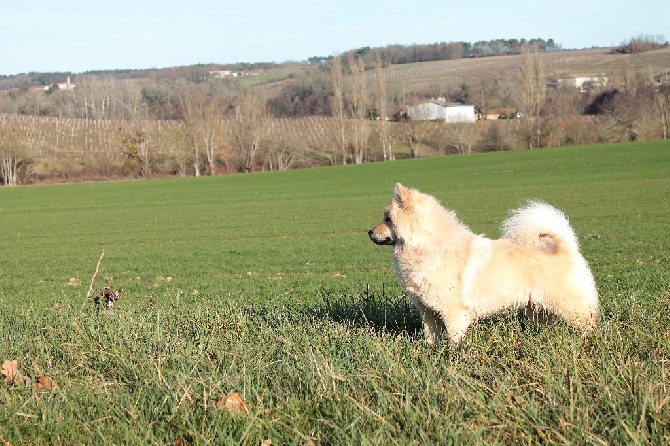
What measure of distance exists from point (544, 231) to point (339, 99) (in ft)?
264

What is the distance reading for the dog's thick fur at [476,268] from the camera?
21.9 feet

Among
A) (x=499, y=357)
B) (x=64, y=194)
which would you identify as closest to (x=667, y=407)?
(x=499, y=357)

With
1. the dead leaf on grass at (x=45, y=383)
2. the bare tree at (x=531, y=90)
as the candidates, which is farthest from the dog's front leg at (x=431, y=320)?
the bare tree at (x=531, y=90)

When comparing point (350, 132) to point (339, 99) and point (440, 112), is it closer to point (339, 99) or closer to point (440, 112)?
point (339, 99)

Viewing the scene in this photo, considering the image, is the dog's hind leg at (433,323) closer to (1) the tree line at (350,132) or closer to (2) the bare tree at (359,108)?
(1) the tree line at (350,132)

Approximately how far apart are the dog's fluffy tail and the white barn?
293 ft

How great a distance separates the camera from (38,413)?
15.6 feet

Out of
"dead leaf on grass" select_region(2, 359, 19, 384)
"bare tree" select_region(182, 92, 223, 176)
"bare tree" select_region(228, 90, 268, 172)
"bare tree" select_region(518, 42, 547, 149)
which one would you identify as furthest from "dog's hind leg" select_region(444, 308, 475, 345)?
"bare tree" select_region(182, 92, 223, 176)

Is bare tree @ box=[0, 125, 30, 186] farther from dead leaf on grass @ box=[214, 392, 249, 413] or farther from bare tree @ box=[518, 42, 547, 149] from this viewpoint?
dead leaf on grass @ box=[214, 392, 249, 413]

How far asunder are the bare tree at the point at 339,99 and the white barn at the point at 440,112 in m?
13.5

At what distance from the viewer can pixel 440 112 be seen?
355 ft

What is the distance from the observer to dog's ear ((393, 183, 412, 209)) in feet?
21.8

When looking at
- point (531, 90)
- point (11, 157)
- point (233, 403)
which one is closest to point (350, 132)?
point (531, 90)

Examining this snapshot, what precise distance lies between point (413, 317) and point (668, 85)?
90997 mm
